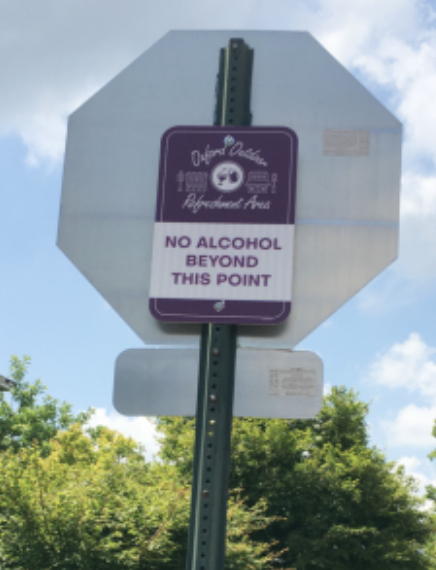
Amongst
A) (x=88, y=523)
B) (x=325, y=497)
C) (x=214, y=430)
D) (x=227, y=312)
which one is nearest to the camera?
(x=214, y=430)

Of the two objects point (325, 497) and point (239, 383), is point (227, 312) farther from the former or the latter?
point (325, 497)

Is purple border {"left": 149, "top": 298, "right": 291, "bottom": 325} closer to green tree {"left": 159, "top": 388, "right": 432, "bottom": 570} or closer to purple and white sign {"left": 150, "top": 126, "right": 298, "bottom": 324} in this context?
purple and white sign {"left": 150, "top": 126, "right": 298, "bottom": 324}

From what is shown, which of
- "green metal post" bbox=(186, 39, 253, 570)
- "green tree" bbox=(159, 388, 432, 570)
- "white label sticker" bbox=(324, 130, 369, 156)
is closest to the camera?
"green metal post" bbox=(186, 39, 253, 570)

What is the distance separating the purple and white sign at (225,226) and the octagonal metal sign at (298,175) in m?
0.04

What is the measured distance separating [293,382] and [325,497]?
84.7ft

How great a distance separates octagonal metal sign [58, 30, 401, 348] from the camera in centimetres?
234

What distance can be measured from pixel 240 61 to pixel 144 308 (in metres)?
0.84

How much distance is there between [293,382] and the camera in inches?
90.0

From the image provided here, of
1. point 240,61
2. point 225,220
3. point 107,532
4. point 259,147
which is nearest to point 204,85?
point 240,61

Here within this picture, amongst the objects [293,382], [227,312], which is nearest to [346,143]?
[227,312]

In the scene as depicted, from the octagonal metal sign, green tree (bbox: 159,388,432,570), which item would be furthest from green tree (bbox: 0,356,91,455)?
the octagonal metal sign

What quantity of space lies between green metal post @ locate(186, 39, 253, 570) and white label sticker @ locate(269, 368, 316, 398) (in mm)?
118

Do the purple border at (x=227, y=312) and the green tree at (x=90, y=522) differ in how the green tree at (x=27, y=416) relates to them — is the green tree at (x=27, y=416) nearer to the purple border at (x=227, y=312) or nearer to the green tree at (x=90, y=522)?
the green tree at (x=90, y=522)

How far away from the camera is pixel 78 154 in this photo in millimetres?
2562
